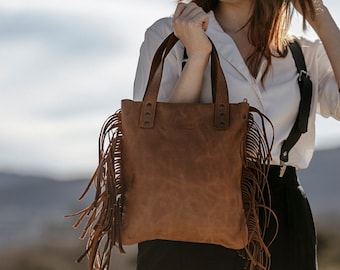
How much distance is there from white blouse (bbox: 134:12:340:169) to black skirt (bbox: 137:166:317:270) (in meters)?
0.09

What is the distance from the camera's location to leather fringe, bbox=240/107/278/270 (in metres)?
4.21

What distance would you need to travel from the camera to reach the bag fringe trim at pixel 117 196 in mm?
4207

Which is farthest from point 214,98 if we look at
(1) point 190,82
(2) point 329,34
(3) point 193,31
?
(2) point 329,34

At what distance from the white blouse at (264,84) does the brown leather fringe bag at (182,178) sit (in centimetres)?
19

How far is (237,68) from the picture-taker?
14.6ft

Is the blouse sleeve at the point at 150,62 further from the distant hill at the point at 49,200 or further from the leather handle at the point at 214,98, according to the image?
the distant hill at the point at 49,200

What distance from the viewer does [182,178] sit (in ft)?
13.7

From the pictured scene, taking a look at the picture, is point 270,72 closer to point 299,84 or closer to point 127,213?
point 299,84

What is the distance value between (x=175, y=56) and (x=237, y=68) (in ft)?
0.64

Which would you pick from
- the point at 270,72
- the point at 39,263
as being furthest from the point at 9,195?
the point at 270,72

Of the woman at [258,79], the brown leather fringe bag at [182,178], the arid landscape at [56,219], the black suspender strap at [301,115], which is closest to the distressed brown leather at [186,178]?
the brown leather fringe bag at [182,178]

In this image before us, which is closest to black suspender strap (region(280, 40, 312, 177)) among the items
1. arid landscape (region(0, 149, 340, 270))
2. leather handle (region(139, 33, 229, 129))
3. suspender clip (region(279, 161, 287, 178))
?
suspender clip (region(279, 161, 287, 178))

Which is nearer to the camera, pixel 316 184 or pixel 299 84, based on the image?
pixel 299 84

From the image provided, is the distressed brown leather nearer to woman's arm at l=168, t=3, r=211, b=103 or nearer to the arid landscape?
woman's arm at l=168, t=3, r=211, b=103
